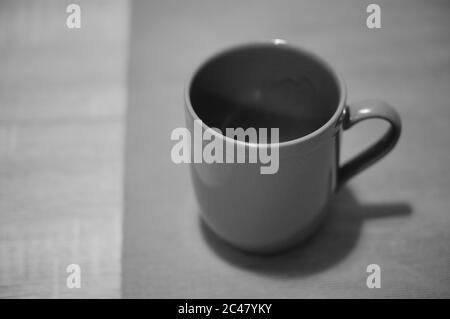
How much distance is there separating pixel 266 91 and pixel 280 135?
4cm

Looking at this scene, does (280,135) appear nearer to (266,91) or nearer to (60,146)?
(266,91)

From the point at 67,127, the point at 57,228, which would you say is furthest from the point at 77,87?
the point at 57,228

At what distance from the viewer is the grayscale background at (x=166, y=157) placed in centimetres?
35

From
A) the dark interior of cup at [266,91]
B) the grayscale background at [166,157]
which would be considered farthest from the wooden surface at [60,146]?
the dark interior of cup at [266,91]

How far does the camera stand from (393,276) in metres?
0.35

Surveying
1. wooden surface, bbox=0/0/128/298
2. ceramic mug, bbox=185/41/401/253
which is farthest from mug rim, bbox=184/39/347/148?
wooden surface, bbox=0/0/128/298

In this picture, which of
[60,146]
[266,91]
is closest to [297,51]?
[266,91]

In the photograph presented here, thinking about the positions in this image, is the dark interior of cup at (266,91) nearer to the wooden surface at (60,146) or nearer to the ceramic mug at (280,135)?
the ceramic mug at (280,135)

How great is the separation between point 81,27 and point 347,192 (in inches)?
13.0

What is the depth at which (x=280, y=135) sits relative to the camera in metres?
0.39

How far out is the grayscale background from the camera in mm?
354

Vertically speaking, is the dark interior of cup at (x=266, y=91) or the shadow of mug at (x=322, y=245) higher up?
the dark interior of cup at (x=266, y=91)

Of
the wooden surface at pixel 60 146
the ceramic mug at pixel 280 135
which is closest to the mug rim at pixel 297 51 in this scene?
the ceramic mug at pixel 280 135

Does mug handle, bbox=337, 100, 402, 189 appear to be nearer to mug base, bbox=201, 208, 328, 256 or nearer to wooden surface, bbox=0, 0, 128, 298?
mug base, bbox=201, 208, 328, 256
